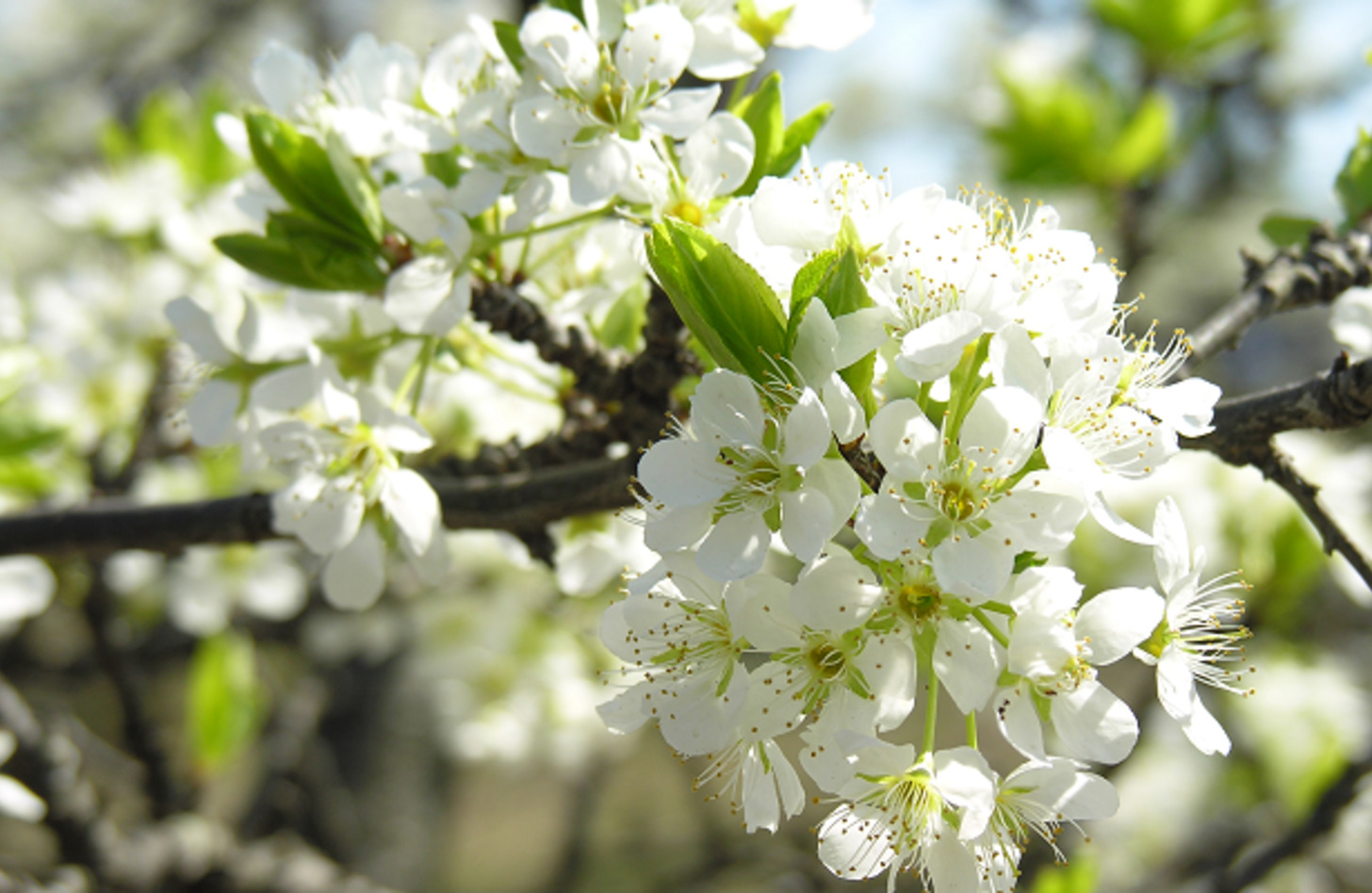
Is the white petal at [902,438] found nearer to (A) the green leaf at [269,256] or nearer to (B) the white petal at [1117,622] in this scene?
(B) the white petal at [1117,622]

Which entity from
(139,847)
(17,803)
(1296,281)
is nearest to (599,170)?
(1296,281)

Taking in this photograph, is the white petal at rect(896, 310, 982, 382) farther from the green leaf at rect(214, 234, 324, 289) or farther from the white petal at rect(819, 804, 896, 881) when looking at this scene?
the green leaf at rect(214, 234, 324, 289)

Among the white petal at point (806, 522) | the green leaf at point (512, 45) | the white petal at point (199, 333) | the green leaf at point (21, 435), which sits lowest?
the green leaf at point (21, 435)

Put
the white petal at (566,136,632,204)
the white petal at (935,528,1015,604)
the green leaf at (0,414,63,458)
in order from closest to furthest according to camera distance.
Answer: the white petal at (935,528,1015,604) < the white petal at (566,136,632,204) < the green leaf at (0,414,63,458)

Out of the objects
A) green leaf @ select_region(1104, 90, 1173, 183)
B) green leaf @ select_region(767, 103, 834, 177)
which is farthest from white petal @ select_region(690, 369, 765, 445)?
green leaf @ select_region(1104, 90, 1173, 183)

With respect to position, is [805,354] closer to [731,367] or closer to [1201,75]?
[731,367]

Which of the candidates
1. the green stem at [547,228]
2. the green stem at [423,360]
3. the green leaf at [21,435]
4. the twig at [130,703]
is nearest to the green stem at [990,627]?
the green stem at [547,228]

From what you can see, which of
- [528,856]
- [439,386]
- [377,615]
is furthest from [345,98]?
[528,856]

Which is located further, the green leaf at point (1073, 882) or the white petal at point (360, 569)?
the green leaf at point (1073, 882)
